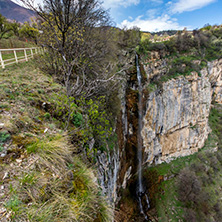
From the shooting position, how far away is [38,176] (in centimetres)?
Result: 170

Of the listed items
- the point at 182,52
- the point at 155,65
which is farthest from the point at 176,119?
the point at 182,52

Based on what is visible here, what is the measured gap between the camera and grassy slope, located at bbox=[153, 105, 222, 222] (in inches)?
495

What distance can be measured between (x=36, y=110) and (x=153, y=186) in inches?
611

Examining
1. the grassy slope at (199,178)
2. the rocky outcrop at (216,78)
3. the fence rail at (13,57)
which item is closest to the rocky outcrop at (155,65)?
the rocky outcrop at (216,78)

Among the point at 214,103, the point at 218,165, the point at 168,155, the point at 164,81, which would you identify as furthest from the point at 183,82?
the point at 214,103

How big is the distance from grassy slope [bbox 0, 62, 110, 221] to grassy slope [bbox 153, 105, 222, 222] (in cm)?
1443

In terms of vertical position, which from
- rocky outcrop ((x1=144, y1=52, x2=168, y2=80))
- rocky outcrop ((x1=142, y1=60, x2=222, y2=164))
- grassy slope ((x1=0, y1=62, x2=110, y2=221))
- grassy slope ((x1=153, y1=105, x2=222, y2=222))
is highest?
rocky outcrop ((x1=144, y1=52, x2=168, y2=80))

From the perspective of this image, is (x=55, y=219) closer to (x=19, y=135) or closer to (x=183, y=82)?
(x=19, y=135)

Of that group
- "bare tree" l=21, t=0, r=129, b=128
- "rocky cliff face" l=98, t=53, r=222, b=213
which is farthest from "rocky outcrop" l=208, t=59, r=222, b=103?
"bare tree" l=21, t=0, r=129, b=128

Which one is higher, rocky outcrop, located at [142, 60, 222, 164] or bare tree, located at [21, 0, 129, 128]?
bare tree, located at [21, 0, 129, 128]

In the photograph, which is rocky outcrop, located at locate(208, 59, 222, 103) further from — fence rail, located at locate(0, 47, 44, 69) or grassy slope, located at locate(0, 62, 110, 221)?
grassy slope, located at locate(0, 62, 110, 221)

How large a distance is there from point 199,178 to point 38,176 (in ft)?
65.3

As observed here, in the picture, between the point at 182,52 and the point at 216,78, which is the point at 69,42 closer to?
the point at 182,52

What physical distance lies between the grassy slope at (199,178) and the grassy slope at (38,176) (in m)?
14.4
